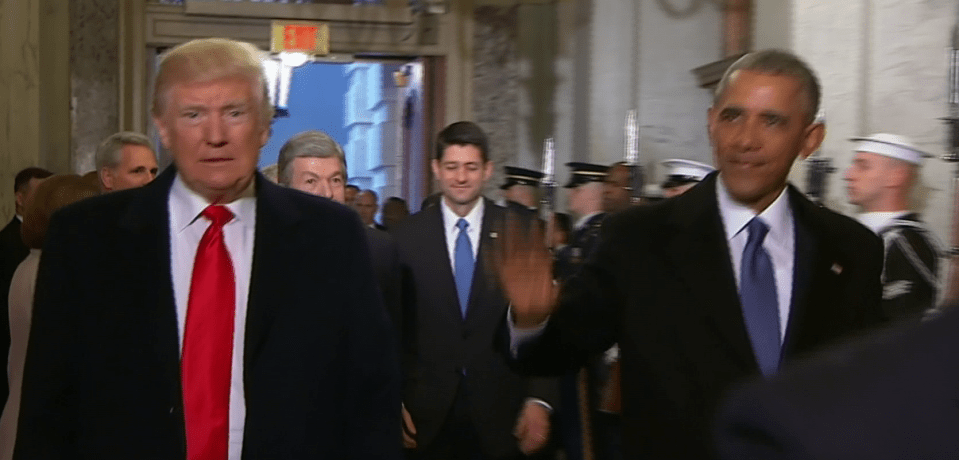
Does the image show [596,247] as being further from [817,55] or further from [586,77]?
[586,77]

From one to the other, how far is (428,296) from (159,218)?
9.11 feet

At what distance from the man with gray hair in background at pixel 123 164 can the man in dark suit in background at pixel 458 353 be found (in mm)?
1115

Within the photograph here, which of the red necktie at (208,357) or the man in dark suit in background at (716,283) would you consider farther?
the man in dark suit in background at (716,283)

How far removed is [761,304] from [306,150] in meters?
2.34

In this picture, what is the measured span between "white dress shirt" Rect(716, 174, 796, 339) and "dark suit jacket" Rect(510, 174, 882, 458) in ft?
0.08

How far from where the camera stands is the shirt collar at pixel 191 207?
8.93 feet

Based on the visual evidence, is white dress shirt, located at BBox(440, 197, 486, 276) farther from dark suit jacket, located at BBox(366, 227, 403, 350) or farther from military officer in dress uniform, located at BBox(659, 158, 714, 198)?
military officer in dress uniform, located at BBox(659, 158, 714, 198)

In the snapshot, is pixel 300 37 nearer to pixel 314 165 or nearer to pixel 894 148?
pixel 894 148

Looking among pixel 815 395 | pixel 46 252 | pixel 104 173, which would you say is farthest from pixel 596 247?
pixel 104 173

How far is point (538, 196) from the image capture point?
37.1 feet

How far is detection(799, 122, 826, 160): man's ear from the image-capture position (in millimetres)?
2979

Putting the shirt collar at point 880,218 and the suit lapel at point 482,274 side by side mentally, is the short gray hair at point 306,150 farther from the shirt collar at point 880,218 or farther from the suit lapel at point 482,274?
the shirt collar at point 880,218

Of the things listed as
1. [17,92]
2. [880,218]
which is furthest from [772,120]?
[17,92]

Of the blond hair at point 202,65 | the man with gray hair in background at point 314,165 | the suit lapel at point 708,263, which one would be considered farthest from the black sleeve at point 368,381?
the man with gray hair in background at point 314,165
